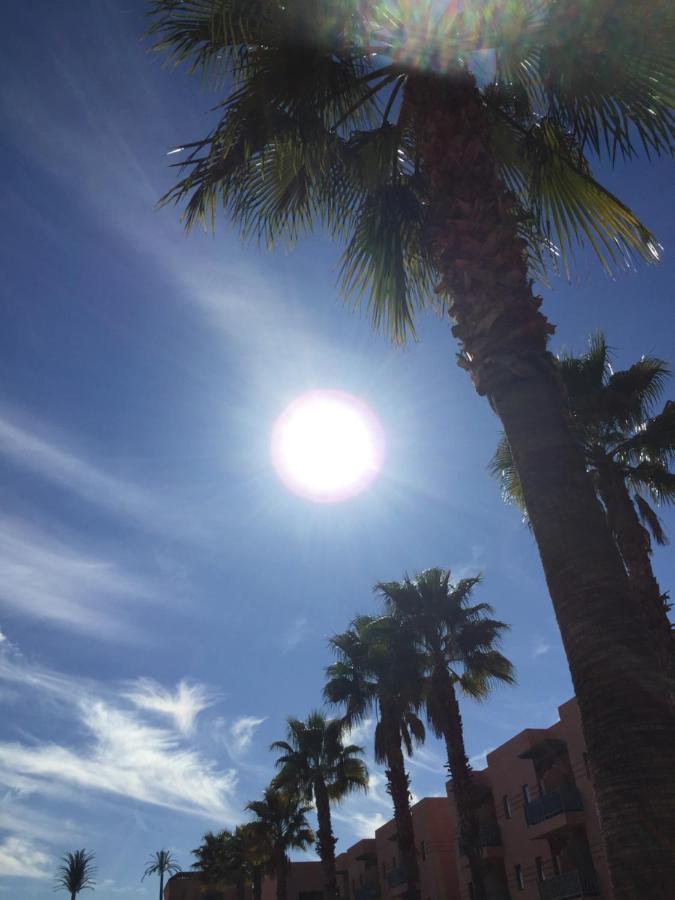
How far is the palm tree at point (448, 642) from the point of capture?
68.3ft

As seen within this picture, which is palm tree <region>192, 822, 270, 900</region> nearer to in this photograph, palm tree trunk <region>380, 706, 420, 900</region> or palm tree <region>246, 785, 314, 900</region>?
palm tree <region>246, 785, 314, 900</region>

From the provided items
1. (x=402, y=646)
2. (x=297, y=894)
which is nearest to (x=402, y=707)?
(x=402, y=646)

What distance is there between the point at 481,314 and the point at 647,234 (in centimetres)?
324

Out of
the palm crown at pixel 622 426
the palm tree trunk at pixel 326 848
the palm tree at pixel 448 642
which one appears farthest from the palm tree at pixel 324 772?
the palm crown at pixel 622 426

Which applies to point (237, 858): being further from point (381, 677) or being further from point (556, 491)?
point (556, 491)

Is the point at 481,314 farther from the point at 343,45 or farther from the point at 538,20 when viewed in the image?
the point at 343,45

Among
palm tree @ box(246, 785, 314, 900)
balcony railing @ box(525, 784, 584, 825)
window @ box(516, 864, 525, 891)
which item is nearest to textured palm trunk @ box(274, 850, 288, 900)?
palm tree @ box(246, 785, 314, 900)

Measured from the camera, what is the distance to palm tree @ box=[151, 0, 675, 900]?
4113mm

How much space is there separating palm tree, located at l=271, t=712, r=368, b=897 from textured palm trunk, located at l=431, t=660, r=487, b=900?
8.65 metres

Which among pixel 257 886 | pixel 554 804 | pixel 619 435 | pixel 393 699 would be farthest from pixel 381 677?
pixel 257 886

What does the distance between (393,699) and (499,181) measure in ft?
63.4

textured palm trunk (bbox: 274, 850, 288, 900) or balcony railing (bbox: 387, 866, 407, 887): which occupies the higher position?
textured palm trunk (bbox: 274, 850, 288, 900)

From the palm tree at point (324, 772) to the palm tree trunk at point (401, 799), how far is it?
5.75m

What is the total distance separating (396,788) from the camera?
2294cm
